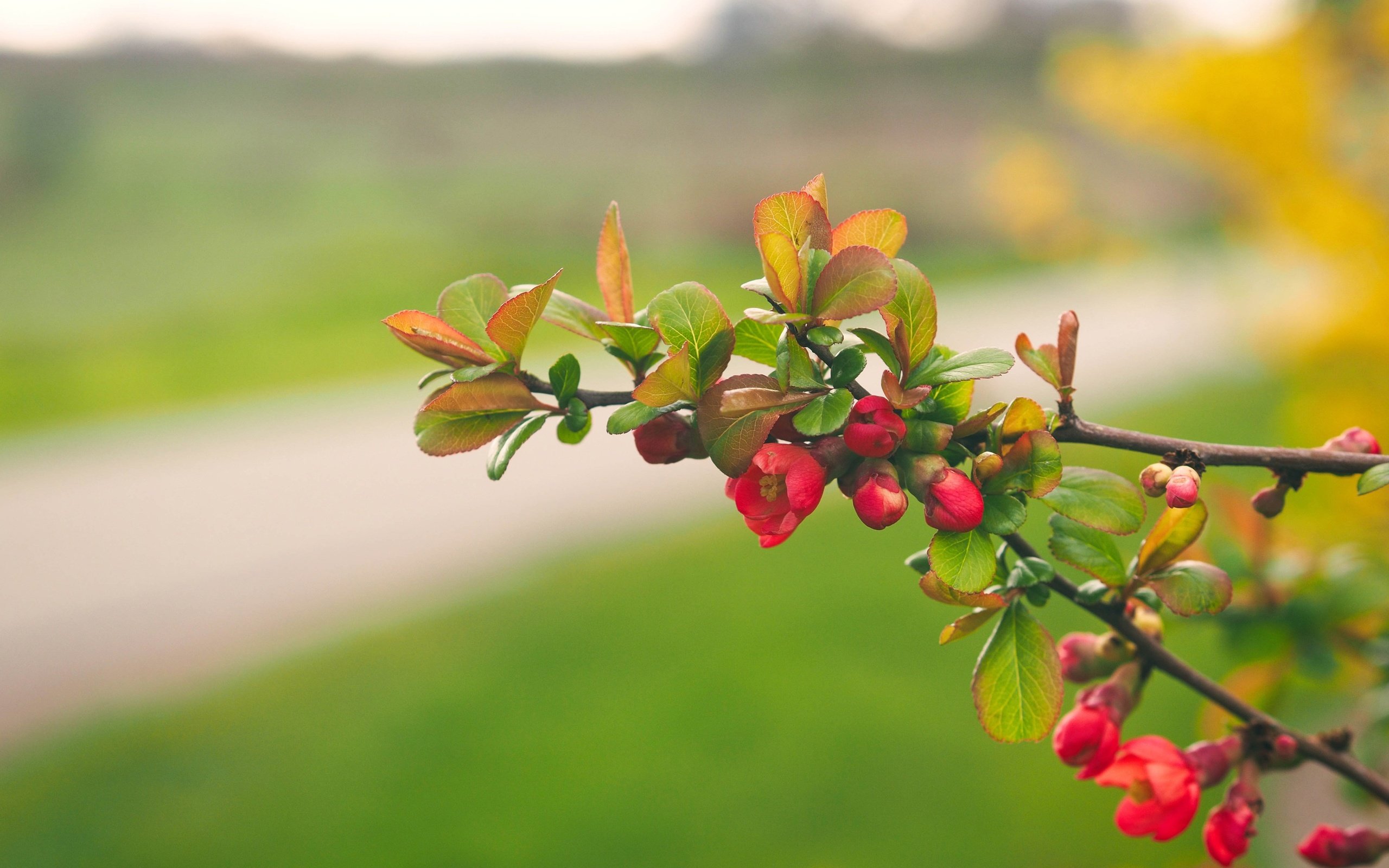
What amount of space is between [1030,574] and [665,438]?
0.21 metres

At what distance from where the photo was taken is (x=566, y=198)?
11.4 meters

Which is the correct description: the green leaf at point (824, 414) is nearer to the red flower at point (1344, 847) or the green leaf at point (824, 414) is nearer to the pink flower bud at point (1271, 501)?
the pink flower bud at point (1271, 501)

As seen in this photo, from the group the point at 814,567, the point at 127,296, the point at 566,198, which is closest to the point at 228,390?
the point at 127,296

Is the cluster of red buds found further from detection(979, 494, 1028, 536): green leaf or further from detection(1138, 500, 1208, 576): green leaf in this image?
detection(1138, 500, 1208, 576): green leaf

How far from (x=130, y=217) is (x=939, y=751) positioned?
9.83 meters

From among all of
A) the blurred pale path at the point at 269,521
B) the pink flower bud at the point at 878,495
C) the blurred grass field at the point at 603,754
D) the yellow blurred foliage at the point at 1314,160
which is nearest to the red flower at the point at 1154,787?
the pink flower bud at the point at 878,495

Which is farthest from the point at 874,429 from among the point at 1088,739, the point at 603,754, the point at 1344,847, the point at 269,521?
the point at 269,521

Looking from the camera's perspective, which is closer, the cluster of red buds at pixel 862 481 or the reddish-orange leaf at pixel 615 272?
the cluster of red buds at pixel 862 481

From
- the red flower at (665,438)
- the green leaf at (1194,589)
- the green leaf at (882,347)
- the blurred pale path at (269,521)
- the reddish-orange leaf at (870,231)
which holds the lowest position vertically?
the blurred pale path at (269,521)

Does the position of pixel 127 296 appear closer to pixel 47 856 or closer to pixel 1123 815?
pixel 47 856

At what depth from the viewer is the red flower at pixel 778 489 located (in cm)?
48

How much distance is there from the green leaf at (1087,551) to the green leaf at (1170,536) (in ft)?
0.05

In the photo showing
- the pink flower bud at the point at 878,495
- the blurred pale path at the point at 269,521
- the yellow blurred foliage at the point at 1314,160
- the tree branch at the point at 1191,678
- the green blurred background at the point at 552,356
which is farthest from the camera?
the blurred pale path at the point at 269,521

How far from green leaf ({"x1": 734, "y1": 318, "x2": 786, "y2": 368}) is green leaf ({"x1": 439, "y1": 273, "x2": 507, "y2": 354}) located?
14 cm
